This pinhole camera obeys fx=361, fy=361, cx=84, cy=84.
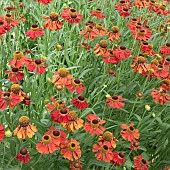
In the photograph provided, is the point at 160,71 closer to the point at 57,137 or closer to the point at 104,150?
the point at 104,150

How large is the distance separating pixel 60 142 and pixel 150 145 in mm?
953

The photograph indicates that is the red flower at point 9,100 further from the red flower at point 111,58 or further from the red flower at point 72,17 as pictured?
the red flower at point 72,17

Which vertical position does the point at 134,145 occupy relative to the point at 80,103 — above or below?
below

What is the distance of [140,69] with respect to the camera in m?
1.88

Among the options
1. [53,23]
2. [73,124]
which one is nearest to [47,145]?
[73,124]

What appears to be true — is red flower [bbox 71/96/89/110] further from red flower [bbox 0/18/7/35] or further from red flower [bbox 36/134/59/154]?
red flower [bbox 0/18/7/35]

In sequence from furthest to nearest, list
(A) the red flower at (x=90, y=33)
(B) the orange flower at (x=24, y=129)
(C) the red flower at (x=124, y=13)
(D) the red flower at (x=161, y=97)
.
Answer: (C) the red flower at (x=124, y=13) → (A) the red flower at (x=90, y=33) → (D) the red flower at (x=161, y=97) → (B) the orange flower at (x=24, y=129)

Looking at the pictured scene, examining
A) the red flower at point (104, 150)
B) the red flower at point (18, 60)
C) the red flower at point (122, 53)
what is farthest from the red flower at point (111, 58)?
the red flower at point (104, 150)

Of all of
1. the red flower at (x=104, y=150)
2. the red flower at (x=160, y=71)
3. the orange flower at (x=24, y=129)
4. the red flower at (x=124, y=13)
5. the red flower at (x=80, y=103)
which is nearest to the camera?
the orange flower at (x=24, y=129)

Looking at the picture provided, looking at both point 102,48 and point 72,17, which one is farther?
point 72,17

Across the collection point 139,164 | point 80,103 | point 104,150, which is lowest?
point 139,164

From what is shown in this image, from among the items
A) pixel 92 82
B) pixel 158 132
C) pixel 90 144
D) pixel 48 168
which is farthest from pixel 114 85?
pixel 48 168

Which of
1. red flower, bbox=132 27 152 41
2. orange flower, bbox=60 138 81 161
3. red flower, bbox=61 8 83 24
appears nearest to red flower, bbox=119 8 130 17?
red flower, bbox=132 27 152 41

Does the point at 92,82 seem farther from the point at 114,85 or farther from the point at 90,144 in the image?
the point at 90,144
